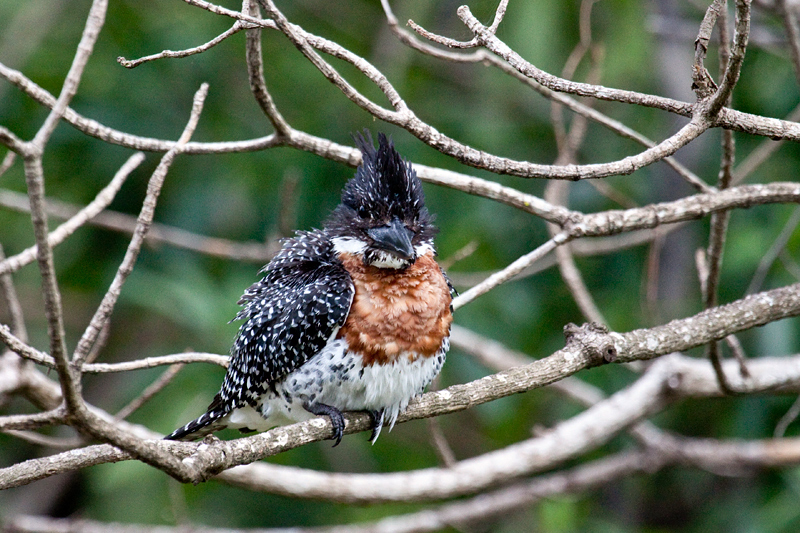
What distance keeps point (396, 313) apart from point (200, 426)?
36.8 inches

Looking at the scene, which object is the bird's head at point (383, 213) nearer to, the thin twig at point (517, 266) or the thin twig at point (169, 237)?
the thin twig at point (517, 266)

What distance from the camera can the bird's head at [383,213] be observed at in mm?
2869

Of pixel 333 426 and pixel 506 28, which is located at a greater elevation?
pixel 506 28

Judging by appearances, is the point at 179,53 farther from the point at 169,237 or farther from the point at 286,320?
the point at 169,237

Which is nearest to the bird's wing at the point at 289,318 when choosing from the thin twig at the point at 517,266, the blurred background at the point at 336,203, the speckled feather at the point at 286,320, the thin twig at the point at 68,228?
the speckled feather at the point at 286,320

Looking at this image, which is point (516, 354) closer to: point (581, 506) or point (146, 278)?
point (581, 506)

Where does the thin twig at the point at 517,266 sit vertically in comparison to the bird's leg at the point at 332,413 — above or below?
above

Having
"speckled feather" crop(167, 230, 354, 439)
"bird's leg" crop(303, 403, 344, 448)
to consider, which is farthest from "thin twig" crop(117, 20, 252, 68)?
"bird's leg" crop(303, 403, 344, 448)

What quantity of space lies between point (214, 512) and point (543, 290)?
2.83m

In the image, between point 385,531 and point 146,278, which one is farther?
point 146,278

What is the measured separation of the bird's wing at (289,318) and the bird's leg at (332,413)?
0.17m

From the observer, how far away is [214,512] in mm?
5688

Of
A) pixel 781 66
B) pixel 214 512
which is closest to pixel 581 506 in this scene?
pixel 214 512

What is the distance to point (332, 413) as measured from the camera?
2.75m
